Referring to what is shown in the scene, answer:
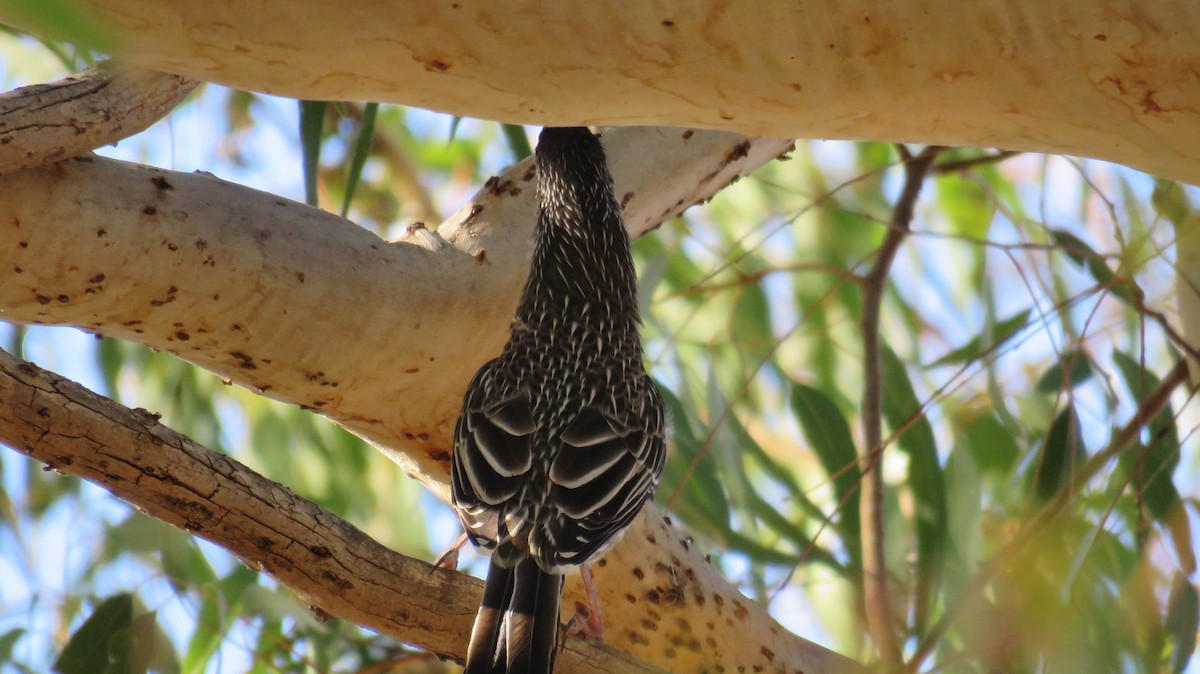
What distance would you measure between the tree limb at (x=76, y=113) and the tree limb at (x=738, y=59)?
0.41 meters

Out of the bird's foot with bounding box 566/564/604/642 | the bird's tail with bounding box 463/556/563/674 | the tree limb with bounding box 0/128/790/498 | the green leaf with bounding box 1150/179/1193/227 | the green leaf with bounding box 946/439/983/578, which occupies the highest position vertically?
the green leaf with bounding box 1150/179/1193/227

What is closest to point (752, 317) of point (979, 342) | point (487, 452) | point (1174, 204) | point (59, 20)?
point (979, 342)

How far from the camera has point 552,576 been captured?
213 cm

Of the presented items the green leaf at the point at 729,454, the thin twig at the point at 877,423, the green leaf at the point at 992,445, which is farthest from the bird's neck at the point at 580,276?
the green leaf at the point at 992,445

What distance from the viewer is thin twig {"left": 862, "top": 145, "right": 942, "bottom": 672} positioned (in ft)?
9.09

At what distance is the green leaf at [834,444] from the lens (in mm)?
3133

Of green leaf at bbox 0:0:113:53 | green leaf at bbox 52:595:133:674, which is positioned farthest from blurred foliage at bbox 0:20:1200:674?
green leaf at bbox 0:0:113:53

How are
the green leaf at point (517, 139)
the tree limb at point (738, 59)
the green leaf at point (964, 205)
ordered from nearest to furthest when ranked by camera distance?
the tree limb at point (738, 59) < the green leaf at point (517, 139) < the green leaf at point (964, 205)

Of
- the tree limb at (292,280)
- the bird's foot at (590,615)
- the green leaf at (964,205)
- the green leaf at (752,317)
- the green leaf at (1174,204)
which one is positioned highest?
the green leaf at (964,205)

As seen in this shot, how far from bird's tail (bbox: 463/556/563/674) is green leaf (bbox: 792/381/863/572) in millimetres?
1243

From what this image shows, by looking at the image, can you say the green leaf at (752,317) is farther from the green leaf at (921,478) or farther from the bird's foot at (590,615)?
the bird's foot at (590,615)

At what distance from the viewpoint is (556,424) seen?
102 inches

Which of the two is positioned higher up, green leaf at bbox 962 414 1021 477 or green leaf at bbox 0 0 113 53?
green leaf at bbox 962 414 1021 477

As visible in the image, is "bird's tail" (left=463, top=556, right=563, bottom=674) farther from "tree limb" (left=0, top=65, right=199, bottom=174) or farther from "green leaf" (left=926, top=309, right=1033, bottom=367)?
"green leaf" (left=926, top=309, right=1033, bottom=367)
